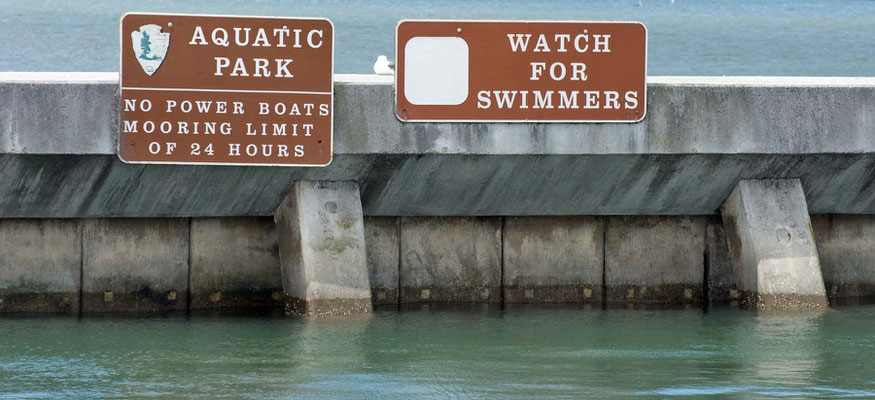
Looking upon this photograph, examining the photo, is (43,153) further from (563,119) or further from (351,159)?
(563,119)

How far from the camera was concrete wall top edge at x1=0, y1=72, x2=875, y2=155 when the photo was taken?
1130cm

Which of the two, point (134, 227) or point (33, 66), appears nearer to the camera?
point (134, 227)

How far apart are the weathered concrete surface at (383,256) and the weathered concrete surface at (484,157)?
8.5 inches

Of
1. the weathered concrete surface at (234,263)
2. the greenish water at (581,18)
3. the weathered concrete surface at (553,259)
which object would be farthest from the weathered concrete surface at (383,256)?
the greenish water at (581,18)

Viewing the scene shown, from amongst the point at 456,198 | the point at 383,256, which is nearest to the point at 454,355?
the point at 456,198

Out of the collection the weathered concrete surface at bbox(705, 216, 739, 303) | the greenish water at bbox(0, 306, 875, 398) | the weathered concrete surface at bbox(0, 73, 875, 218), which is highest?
the weathered concrete surface at bbox(0, 73, 875, 218)

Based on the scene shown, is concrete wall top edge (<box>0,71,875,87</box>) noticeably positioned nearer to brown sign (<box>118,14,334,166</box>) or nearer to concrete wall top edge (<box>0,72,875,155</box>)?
concrete wall top edge (<box>0,72,875,155</box>)

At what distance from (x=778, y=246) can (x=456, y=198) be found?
2764 mm

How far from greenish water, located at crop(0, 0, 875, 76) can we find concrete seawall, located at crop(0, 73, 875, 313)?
31.6 m

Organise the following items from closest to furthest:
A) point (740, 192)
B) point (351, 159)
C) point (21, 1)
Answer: point (351, 159) < point (740, 192) < point (21, 1)

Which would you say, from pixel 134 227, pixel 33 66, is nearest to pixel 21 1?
pixel 33 66

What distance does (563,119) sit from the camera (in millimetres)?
12023

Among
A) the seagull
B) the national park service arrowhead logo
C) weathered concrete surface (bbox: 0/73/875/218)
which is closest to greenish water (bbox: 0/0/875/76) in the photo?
the seagull

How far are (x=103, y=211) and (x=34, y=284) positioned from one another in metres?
0.88
